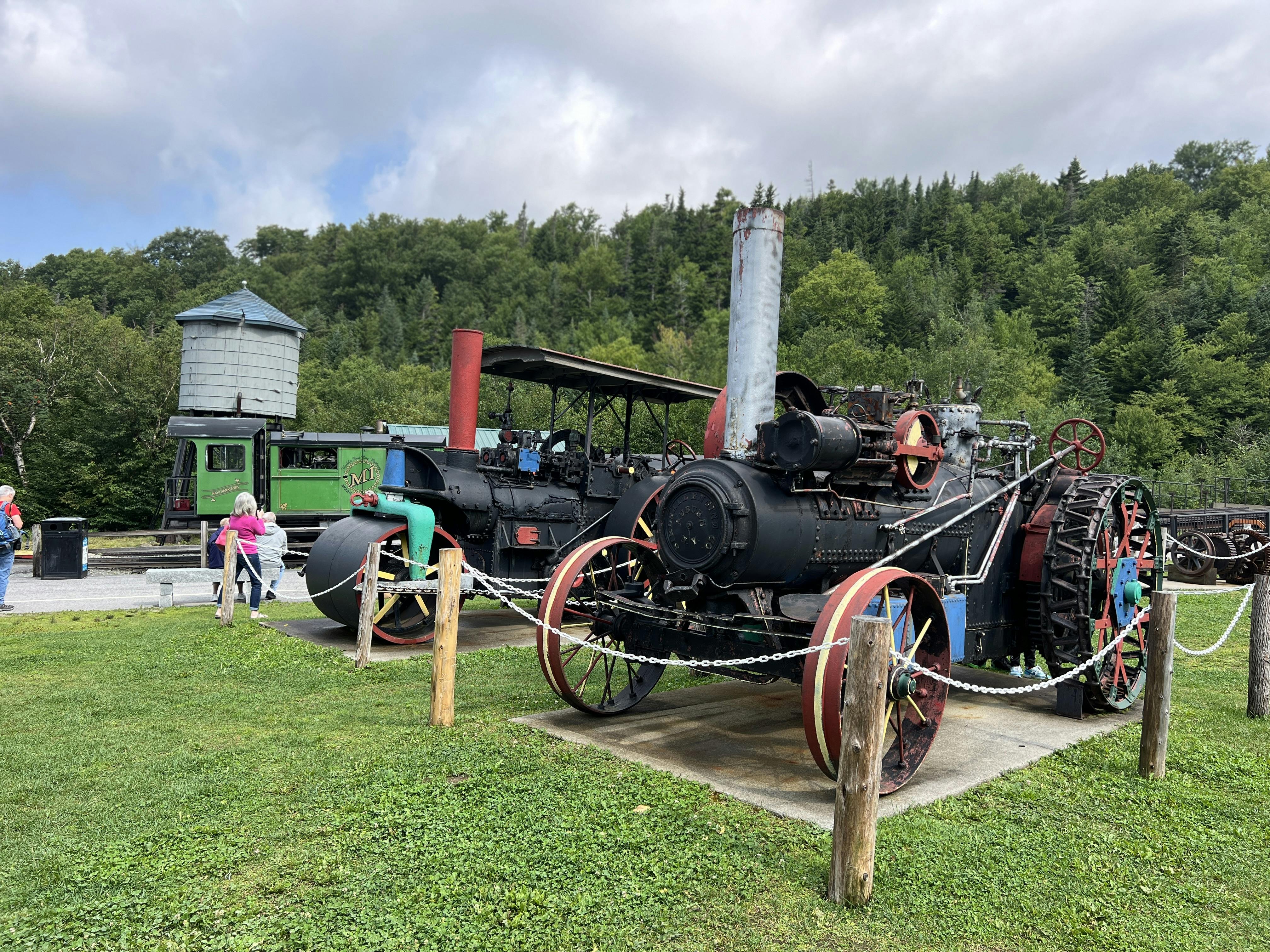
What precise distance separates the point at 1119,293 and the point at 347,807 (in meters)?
62.6

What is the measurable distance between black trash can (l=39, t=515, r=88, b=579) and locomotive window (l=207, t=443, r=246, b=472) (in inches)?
145

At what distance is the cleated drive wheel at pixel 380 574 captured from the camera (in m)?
9.49

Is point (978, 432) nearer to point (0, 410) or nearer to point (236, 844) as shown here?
point (236, 844)

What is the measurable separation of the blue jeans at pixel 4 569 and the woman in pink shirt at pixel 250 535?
305cm

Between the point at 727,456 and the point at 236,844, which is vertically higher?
the point at 727,456

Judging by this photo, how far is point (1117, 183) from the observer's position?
86.1m

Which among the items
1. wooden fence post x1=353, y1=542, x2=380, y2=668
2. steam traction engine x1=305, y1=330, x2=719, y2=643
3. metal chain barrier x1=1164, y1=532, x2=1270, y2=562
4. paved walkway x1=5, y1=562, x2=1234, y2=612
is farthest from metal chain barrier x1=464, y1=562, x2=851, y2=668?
paved walkway x1=5, y1=562, x2=1234, y2=612

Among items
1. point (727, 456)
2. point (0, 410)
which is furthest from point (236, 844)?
point (0, 410)

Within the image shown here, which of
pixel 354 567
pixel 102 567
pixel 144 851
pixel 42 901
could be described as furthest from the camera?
pixel 102 567

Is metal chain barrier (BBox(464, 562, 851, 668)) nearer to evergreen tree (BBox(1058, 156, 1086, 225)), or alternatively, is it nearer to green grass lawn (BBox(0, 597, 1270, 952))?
green grass lawn (BBox(0, 597, 1270, 952))

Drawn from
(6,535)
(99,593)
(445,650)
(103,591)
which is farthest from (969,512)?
(103,591)

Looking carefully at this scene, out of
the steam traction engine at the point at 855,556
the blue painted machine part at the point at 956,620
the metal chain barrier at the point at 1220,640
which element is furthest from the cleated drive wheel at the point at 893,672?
the metal chain barrier at the point at 1220,640

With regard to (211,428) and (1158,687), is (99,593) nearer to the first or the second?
(211,428)

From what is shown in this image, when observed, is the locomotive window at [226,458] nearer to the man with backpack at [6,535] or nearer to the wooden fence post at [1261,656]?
the man with backpack at [6,535]
